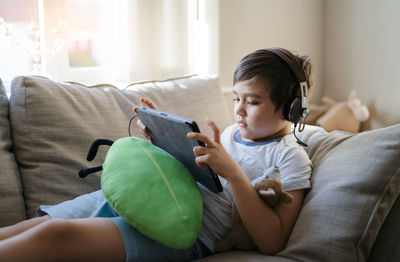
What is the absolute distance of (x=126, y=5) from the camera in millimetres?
2244

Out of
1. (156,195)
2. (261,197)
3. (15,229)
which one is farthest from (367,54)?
(15,229)

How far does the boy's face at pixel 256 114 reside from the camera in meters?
1.28

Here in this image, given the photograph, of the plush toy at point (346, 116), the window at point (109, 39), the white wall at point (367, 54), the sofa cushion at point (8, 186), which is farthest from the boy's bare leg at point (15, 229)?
the white wall at point (367, 54)

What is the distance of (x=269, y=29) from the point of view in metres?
2.62

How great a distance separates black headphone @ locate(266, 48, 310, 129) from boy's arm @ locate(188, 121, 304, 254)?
0.77 feet

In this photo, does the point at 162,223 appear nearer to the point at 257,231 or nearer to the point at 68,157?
the point at 257,231

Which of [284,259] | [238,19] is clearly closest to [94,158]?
[284,259]

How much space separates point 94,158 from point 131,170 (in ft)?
1.19

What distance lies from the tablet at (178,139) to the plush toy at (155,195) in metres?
0.03

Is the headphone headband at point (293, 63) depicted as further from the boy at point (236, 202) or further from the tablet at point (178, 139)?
the tablet at point (178, 139)

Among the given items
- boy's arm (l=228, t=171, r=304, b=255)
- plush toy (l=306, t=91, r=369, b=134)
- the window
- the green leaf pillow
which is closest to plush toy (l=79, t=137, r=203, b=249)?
the green leaf pillow

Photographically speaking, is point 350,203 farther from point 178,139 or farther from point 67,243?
point 67,243

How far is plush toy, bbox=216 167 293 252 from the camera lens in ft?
3.68

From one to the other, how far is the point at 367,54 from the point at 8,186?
2.06 meters
